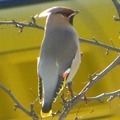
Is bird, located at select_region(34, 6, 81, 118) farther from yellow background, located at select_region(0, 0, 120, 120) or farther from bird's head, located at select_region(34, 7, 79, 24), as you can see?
yellow background, located at select_region(0, 0, 120, 120)

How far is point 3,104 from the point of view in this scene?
5.38 meters

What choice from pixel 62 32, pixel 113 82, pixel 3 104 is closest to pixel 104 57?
pixel 113 82

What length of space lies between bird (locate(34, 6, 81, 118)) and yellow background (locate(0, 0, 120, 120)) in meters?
2.33

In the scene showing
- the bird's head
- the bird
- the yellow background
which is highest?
the bird's head

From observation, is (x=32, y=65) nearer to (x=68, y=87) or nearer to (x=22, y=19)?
(x=22, y=19)

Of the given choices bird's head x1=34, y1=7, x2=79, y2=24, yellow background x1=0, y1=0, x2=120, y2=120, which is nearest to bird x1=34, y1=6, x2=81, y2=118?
bird's head x1=34, y1=7, x2=79, y2=24

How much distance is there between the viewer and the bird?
273 centimetres

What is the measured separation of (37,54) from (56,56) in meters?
2.42

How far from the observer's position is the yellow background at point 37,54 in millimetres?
5289

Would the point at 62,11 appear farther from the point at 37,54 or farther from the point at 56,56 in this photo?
the point at 37,54

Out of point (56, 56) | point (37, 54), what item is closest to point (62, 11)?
point (56, 56)

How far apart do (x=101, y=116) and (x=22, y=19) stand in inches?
43.3

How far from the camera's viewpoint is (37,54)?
5.25m

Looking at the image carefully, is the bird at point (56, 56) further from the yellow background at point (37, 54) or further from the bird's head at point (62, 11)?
the yellow background at point (37, 54)
